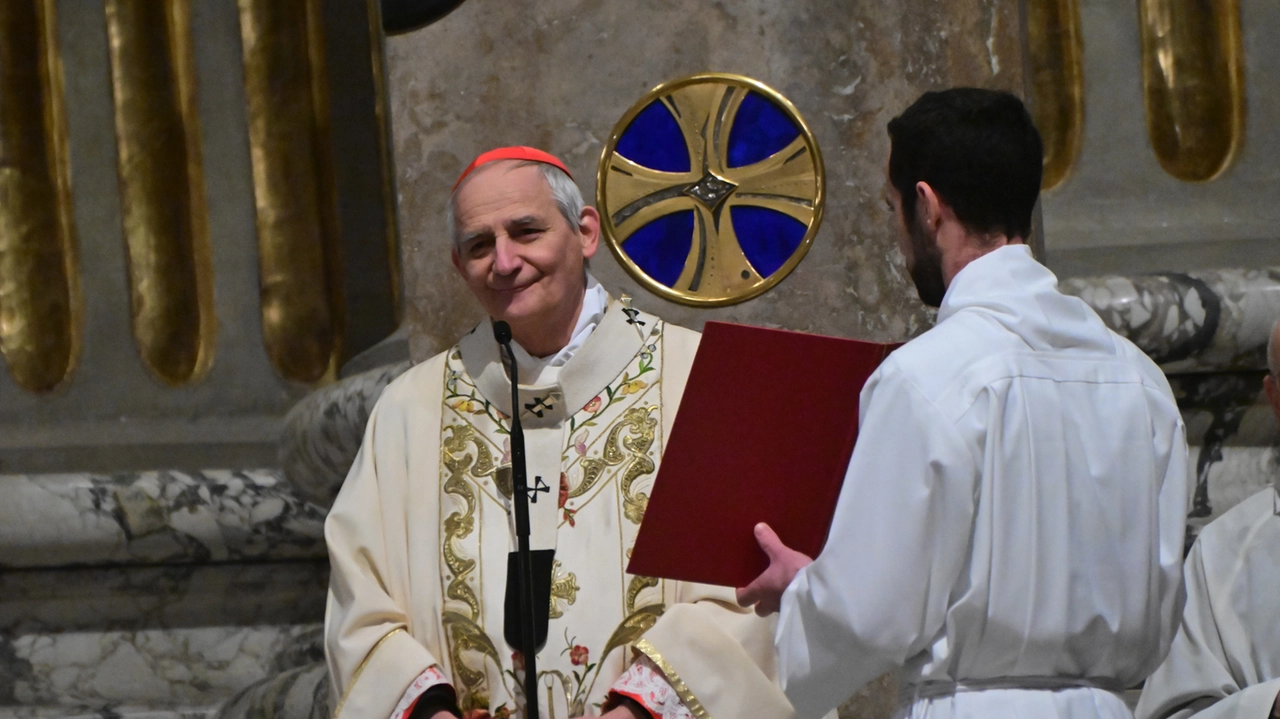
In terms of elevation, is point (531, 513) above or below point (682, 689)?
above

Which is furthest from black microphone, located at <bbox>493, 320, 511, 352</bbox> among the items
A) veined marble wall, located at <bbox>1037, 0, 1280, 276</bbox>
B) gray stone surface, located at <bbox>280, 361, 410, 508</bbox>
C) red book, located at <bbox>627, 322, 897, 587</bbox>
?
veined marble wall, located at <bbox>1037, 0, 1280, 276</bbox>

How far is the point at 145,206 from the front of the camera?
5.01 m

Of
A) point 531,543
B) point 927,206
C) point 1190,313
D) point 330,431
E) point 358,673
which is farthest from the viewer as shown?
point 330,431

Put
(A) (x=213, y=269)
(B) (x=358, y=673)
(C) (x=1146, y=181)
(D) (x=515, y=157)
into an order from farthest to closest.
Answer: (A) (x=213, y=269)
(C) (x=1146, y=181)
(D) (x=515, y=157)
(B) (x=358, y=673)

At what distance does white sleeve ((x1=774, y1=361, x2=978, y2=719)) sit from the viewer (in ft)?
6.64

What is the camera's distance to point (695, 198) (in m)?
3.41

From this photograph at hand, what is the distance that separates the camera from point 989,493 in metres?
2.05

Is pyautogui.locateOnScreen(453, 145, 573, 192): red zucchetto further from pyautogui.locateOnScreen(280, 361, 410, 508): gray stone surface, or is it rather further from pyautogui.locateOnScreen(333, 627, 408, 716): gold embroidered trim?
pyautogui.locateOnScreen(280, 361, 410, 508): gray stone surface

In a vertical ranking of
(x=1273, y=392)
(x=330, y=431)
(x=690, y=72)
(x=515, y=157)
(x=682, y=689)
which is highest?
(x=690, y=72)

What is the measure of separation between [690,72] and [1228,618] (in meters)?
1.55

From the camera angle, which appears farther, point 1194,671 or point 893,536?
point 1194,671

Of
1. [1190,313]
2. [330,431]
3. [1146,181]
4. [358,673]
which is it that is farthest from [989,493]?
[1146,181]

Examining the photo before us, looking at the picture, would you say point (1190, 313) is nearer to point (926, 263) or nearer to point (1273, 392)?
point (1273, 392)

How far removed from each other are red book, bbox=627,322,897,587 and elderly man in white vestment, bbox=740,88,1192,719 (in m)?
0.08
